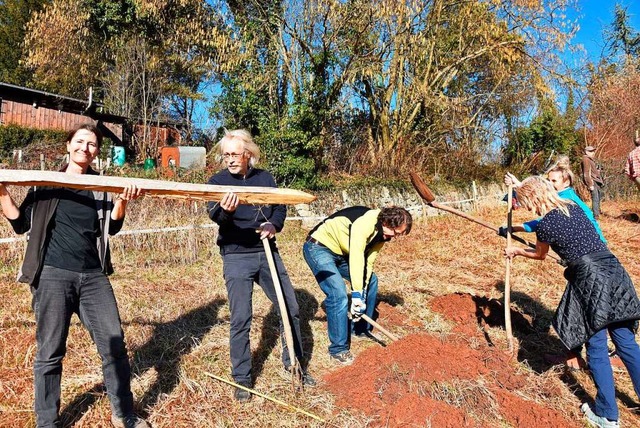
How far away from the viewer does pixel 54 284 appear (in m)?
2.46

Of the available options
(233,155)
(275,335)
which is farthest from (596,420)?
(233,155)

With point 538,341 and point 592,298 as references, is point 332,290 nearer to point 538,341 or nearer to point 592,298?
point 592,298

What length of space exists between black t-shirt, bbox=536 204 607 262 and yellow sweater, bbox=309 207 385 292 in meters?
1.33

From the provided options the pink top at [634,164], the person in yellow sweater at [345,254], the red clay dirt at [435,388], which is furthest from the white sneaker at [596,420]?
the pink top at [634,164]

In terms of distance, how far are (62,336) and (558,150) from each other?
61.9 feet

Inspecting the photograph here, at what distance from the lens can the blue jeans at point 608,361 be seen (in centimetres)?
304

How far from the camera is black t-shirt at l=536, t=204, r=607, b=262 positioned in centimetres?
319

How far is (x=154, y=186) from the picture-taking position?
2.77 m

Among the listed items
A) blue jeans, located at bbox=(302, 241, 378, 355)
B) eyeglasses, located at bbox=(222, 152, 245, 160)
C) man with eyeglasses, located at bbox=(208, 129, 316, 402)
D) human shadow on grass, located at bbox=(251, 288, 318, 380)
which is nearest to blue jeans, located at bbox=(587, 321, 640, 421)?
blue jeans, located at bbox=(302, 241, 378, 355)

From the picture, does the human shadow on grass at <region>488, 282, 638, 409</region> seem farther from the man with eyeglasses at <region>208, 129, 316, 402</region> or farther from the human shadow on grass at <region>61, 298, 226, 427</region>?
the human shadow on grass at <region>61, 298, 226, 427</region>

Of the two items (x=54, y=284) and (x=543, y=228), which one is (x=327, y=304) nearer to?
(x=543, y=228)

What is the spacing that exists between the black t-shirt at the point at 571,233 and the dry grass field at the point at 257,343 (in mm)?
1070

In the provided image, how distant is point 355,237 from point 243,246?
103 centimetres

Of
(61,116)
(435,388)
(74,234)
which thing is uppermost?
(61,116)
